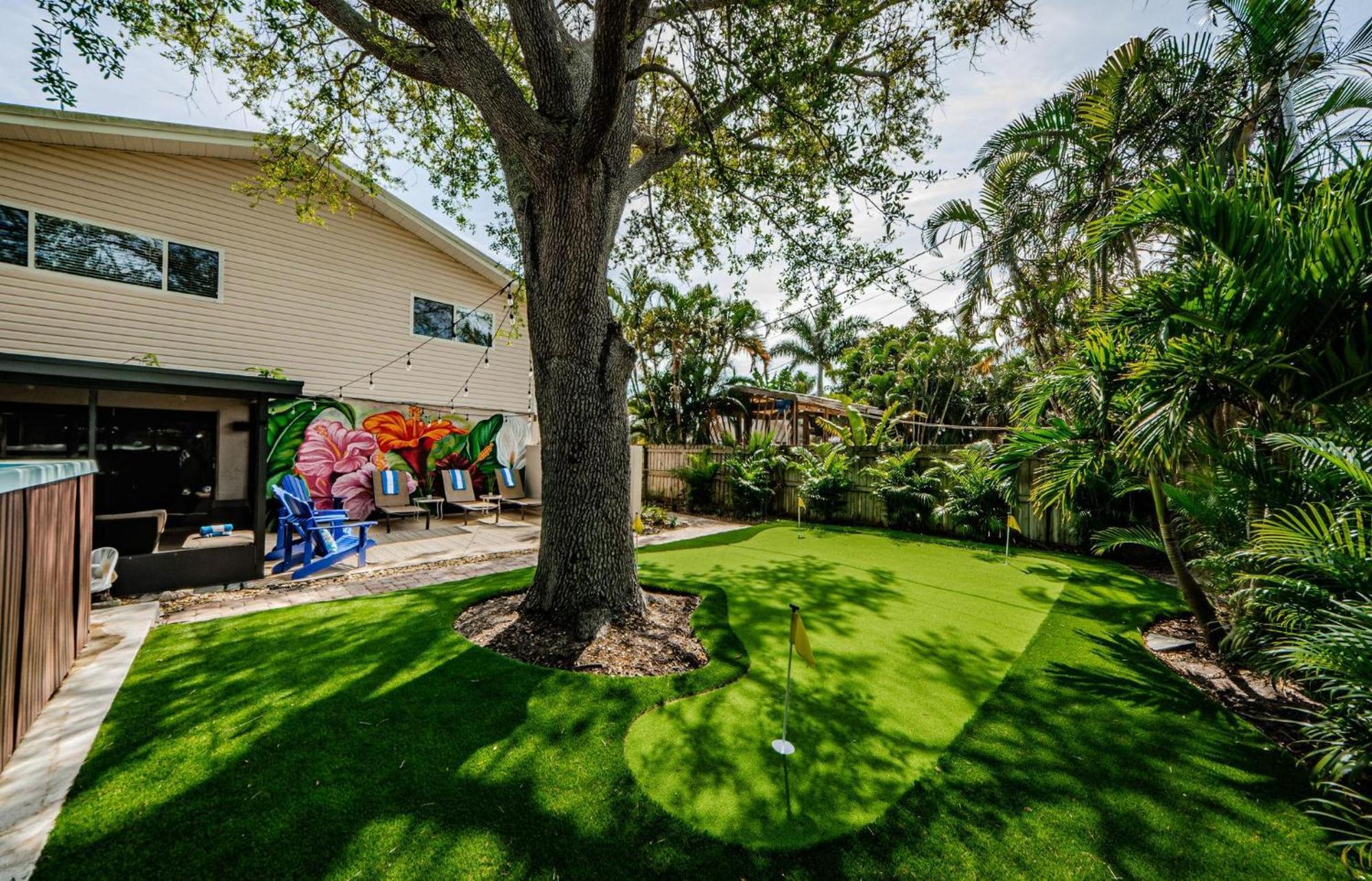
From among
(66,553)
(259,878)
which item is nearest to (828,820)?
(259,878)

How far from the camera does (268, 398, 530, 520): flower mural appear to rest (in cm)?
1112

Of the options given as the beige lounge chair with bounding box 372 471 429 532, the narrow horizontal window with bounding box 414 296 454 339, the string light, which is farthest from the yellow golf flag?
the narrow horizontal window with bounding box 414 296 454 339

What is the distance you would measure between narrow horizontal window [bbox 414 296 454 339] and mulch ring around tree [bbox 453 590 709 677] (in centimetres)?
977

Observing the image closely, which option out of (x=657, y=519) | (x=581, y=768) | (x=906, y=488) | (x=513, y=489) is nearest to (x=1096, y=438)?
(x=581, y=768)

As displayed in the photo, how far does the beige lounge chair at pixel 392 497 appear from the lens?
445 inches

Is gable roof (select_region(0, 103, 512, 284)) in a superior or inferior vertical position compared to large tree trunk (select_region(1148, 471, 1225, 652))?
superior

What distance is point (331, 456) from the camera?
11.5 meters

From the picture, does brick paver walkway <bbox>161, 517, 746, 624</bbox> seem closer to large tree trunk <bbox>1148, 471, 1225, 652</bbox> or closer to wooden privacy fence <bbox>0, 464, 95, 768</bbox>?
wooden privacy fence <bbox>0, 464, 95, 768</bbox>

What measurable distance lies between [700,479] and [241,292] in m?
11.2

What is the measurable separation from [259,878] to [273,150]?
28.7ft

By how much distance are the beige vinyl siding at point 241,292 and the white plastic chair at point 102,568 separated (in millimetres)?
5519

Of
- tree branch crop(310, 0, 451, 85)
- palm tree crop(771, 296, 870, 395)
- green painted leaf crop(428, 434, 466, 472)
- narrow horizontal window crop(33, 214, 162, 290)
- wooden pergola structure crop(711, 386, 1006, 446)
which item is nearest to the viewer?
tree branch crop(310, 0, 451, 85)

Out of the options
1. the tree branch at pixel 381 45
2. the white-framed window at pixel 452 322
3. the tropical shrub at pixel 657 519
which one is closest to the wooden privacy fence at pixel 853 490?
the tropical shrub at pixel 657 519

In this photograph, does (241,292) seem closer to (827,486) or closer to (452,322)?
(452,322)
